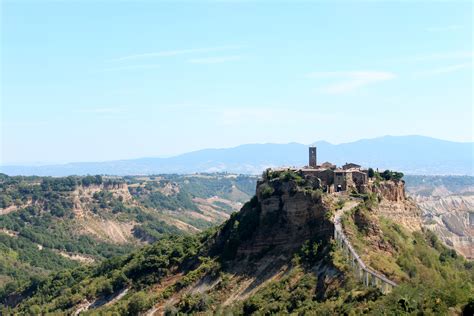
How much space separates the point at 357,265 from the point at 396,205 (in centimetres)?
1910

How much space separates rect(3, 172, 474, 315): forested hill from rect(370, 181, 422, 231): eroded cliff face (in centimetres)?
20

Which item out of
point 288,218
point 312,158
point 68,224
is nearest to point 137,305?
point 288,218

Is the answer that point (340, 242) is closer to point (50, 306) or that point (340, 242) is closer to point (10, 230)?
point (50, 306)

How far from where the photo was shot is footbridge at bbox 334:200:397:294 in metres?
40.8

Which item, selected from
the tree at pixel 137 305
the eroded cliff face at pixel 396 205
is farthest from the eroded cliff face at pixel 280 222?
the tree at pixel 137 305

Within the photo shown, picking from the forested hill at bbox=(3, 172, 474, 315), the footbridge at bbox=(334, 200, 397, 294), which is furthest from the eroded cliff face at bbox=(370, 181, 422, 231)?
the footbridge at bbox=(334, 200, 397, 294)

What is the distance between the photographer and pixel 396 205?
62.7 meters

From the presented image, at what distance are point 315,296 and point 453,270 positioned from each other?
13319mm

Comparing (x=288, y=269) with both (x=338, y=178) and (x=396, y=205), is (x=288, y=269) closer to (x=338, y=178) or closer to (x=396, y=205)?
(x=338, y=178)

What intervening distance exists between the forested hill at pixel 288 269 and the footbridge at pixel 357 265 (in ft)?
1.59

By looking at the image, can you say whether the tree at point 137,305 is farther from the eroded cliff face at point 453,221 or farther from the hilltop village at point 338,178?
the eroded cliff face at point 453,221

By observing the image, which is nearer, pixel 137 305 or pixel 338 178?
pixel 137 305

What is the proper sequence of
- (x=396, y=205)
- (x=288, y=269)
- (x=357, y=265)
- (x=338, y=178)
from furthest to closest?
(x=396, y=205), (x=338, y=178), (x=288, y=269), (x=357, y=265)

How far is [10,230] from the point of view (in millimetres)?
135500
